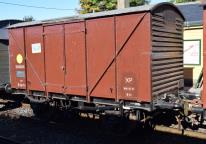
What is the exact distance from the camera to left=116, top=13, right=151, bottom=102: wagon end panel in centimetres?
900

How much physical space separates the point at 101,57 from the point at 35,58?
3.31 m

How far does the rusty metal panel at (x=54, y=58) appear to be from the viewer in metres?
11.3

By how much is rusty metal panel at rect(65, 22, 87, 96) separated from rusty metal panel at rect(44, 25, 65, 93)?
0.25 m

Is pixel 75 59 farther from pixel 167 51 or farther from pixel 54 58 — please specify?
pixel 167 51

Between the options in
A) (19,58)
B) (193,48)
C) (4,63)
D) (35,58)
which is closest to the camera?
(35,58)

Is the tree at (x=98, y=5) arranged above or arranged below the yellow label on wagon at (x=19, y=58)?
above

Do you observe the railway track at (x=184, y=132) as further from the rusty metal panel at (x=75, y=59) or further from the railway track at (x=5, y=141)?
the railway track at (x=5, y=141)

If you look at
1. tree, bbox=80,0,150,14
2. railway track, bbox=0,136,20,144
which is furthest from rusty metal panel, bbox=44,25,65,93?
tree, bbox=80,0,150,14

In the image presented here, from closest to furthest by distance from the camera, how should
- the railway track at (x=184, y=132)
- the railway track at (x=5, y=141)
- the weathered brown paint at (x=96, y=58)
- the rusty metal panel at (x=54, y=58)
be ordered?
the weathered brown paint at (x=96, y=58)
the railway track at (x=184, y=132)
the railway track at (x=5, y=141)
the rusty metal panel at (x=54, y=58)

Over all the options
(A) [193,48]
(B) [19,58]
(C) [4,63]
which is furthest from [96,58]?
(A) [193,48]

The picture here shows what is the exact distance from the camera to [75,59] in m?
10.8

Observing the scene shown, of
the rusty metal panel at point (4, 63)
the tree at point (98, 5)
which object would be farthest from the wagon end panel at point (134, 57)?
the tree at point (98, 5)

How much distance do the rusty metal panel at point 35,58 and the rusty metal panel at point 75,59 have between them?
1362 millimetres

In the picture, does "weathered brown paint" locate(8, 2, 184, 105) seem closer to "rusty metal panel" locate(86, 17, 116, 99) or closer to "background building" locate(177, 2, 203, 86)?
"rusty metal panel" locate(86, 17, 116, 99)
